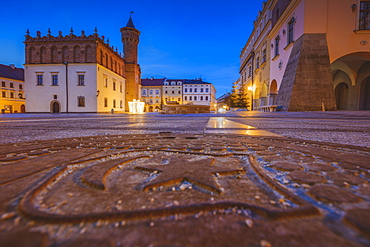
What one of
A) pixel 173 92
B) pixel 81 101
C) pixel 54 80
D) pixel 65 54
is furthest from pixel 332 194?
pixel 173 92

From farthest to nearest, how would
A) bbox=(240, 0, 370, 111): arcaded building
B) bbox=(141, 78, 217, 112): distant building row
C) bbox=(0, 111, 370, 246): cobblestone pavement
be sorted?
bbox=(141, 78, 217, 112): distant building row, bbox=(240, 0, 370, 111): arcaded building, bbox=(0, 111, 370, 246): cobblestone pavement

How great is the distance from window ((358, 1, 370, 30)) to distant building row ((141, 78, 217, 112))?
139 feet

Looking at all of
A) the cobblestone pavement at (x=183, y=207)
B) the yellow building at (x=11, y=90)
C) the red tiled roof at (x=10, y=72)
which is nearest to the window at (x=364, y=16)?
the cobblestone pavement at (x=183, y=207)

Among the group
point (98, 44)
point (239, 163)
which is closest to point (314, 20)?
point (239, 163)

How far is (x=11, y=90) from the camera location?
37.7 metres

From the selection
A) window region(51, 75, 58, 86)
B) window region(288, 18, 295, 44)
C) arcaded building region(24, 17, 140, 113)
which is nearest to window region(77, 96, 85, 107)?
arcaded building region(24, 17, 140, 113)

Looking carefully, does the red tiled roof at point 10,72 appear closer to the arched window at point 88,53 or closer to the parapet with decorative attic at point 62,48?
the parapet with decorative attic at point 62,48

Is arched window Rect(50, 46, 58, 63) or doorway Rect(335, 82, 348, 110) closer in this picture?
doorway Rect(335, 82, 348, 110)

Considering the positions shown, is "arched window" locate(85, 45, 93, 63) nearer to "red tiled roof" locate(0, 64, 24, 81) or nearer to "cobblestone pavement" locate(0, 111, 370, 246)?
"red tiled roof" locate(0, 64, 24, 81)

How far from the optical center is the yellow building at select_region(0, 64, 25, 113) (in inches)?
1428

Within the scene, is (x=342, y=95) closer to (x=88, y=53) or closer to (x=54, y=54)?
(x=88, y=53)

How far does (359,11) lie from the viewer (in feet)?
36.0

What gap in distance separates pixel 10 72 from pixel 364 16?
54436 mm

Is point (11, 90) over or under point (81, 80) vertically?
over
